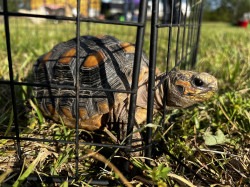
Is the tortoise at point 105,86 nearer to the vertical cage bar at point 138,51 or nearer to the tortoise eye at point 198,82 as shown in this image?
the tortoise eye at point 198,82

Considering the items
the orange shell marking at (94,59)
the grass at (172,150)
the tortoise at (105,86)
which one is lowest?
the grass at (172,150)

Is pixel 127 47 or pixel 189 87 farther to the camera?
pixel 127 47

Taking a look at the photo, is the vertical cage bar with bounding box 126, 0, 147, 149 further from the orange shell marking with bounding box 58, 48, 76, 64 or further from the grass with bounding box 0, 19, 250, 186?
the orange shell marking with bounding box 58, 48, 76, 64

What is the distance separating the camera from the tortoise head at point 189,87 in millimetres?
1230

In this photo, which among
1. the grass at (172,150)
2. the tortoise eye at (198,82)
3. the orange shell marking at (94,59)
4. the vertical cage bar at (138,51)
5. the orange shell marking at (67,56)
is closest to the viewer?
the vertical cage bar at (138,51)

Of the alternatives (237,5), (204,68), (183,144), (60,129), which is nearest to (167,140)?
(183,144)

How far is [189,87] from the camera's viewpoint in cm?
125

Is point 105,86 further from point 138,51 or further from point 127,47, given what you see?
point 138,51

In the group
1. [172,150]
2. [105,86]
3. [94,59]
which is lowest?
[172,150]

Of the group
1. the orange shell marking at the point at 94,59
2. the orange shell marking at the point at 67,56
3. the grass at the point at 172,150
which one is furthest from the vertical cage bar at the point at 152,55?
the orange shell marking at the point at 67,56

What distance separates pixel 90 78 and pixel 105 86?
10 centimetres

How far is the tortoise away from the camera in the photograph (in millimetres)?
1255

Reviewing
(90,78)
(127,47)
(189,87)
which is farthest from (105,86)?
(189,87)

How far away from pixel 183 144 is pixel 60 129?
0.62 m
